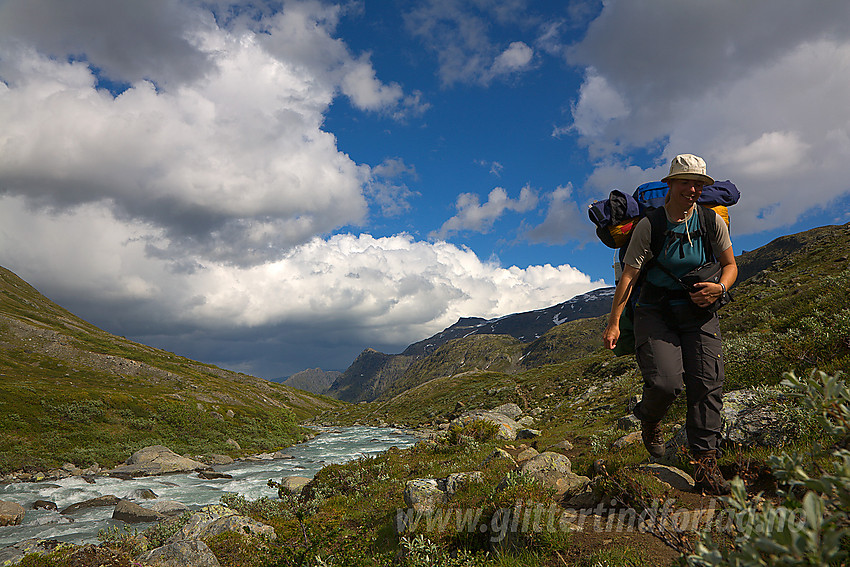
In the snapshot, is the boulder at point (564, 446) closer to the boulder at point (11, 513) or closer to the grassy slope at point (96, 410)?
the boulder at point (11, 513)

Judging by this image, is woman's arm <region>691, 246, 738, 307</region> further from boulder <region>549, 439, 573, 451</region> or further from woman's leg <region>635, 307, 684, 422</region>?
boulder <region>549, 439, 573, 451</region>

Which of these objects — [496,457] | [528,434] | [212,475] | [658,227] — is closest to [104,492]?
[212,475]

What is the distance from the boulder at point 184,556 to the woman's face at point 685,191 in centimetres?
1104

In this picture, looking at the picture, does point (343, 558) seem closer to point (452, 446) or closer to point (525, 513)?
point (525, 513)

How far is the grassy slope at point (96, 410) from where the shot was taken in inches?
1373

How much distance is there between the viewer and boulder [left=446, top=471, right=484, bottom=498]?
8180mm

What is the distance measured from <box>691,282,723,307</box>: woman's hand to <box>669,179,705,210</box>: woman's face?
1.04 meters

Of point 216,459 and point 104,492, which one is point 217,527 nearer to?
point 104,492

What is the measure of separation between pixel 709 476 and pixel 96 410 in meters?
55.3

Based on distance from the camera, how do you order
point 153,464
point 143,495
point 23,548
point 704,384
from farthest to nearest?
point 153,464
point 143,495
point 23,548
point 704,384

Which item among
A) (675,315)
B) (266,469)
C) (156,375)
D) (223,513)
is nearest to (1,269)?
(156,375)

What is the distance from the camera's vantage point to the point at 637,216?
6.04m

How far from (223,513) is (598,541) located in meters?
10.0

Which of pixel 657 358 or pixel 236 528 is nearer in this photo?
pixel 657 358
